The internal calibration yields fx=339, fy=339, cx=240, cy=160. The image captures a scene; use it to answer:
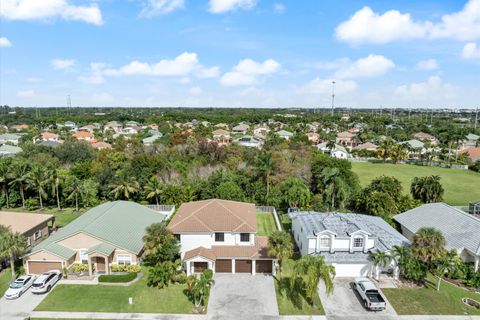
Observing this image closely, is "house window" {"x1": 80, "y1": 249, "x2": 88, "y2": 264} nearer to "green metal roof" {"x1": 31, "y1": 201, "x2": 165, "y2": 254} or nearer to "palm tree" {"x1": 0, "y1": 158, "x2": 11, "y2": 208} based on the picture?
"green metal roof" {"x1": 31, "y1": 201, "x2": 165, "y2": 254}

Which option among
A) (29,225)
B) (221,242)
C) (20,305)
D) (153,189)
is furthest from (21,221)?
(221,242)

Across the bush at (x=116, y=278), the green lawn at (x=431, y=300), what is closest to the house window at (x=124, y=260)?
the bush at (x=116, y=278)

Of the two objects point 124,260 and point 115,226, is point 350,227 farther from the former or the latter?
point 115,226

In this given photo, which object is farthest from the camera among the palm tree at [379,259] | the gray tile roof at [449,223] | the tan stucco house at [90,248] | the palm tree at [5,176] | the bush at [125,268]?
the palm tree at [5,176]

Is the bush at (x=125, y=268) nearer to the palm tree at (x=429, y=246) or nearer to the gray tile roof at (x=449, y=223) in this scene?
the palm tree at (x=429, y=246)

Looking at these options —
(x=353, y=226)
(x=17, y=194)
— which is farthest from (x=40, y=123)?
(x=353, y=226)

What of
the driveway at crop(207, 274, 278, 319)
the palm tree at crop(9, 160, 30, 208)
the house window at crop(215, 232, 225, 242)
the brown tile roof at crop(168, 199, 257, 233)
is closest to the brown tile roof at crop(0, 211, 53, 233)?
the palm tree at crop(9, 160, 30, 208)
